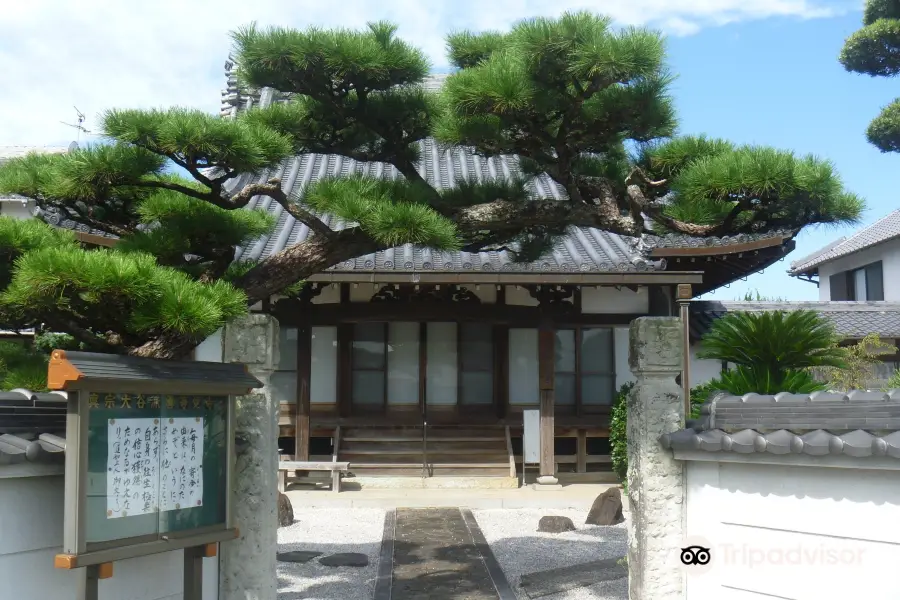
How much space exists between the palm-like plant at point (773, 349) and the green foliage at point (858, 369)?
588 centimetres

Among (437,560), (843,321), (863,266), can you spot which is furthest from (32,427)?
(863,266)

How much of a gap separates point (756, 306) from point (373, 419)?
800 cm

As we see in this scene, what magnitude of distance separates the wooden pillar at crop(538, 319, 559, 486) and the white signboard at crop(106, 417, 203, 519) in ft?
27.6

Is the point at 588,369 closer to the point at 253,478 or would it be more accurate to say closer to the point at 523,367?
the point at 523,367

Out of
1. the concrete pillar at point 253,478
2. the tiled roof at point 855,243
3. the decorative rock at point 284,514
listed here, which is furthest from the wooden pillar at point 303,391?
the tiled roof at point 855,243

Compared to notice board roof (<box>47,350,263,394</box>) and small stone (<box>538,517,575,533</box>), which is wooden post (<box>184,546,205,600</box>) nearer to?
notice board roof (<box>47,350,263,394</box>)

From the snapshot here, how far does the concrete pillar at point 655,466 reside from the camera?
4965mm

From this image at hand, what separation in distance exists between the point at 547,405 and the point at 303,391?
3.85 meters

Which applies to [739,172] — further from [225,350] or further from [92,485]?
[92,485]

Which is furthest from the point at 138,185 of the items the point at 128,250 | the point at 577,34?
the point at 577,34

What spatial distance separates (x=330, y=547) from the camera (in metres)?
8.77

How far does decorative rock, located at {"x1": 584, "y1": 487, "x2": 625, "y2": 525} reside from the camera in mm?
9812

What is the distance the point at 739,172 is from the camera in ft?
14.0

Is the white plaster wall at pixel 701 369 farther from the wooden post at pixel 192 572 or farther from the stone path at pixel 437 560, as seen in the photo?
the wooden post at pixel 192 572
